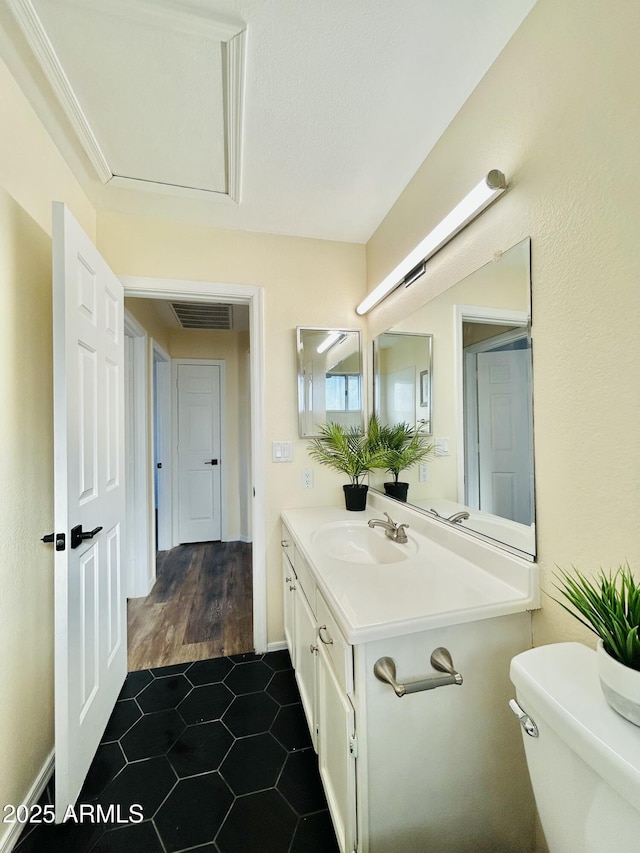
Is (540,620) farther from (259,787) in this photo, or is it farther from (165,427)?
(165,427)

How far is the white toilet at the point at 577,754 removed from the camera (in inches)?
20.0

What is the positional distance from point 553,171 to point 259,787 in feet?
6.91

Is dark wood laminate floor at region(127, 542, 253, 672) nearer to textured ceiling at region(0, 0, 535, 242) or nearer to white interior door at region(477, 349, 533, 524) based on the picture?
white interior door at region(477, 349, 533, 524)

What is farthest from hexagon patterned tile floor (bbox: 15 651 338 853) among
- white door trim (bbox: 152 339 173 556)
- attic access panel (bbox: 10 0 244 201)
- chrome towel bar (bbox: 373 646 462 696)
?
attic access panel (bbox: 10 0 244 201)

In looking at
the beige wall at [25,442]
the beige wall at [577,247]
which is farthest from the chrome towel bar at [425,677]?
the beige wall at [25,442]

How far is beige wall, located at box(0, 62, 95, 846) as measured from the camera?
1.07 meters

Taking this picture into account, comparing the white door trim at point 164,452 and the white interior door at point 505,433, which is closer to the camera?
the white interior door at point 505,433

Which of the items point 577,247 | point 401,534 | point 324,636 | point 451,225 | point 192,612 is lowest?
point 192,612

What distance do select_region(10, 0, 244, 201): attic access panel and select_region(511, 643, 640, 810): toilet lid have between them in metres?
1.76

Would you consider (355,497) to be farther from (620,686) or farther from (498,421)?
(620,686)

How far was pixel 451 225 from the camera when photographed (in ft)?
3.94

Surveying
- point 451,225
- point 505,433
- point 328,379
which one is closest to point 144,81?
point 451,225

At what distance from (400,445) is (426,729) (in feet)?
3.61

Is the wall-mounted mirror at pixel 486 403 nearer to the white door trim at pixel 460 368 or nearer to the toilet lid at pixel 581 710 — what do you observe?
the white door trim at pixel 460 368
